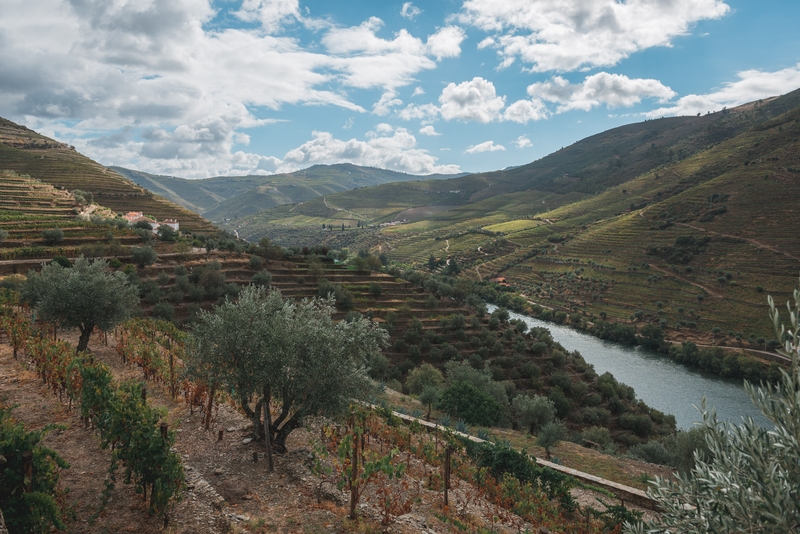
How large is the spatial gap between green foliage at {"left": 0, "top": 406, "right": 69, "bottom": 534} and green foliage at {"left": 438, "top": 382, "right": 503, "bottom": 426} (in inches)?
895

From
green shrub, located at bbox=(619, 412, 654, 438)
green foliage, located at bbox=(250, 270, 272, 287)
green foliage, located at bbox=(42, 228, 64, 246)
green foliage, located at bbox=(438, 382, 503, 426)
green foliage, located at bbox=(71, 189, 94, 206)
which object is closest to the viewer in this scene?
green foliage, located at bbox=(438, 382, 503, 426)

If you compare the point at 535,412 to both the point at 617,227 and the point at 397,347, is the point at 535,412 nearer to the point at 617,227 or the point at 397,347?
the point at 397,347

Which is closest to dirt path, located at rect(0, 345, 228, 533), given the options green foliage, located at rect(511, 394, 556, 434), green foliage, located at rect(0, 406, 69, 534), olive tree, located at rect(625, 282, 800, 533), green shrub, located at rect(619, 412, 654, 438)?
green foliage, located at rect(0, 406, 69, 534)

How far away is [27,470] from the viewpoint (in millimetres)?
7199

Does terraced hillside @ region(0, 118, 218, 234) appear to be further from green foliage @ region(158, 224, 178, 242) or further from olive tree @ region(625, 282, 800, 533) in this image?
olive tree @ region(625, 282, 800, 533)

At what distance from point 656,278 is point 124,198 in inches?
4793

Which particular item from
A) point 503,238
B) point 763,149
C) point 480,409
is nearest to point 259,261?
point 480,409

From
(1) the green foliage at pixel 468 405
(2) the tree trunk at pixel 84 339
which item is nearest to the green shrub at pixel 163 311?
(2) the tree trunk at pixel 84 339

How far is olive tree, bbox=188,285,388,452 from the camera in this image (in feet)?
37.6

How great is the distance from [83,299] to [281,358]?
596 inches

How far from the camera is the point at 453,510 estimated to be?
11547 mm

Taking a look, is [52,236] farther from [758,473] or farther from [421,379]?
[758,473]

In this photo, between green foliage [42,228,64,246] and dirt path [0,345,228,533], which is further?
green foliage [42,228,64,246]

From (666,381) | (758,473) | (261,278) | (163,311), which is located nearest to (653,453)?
(758,473)
